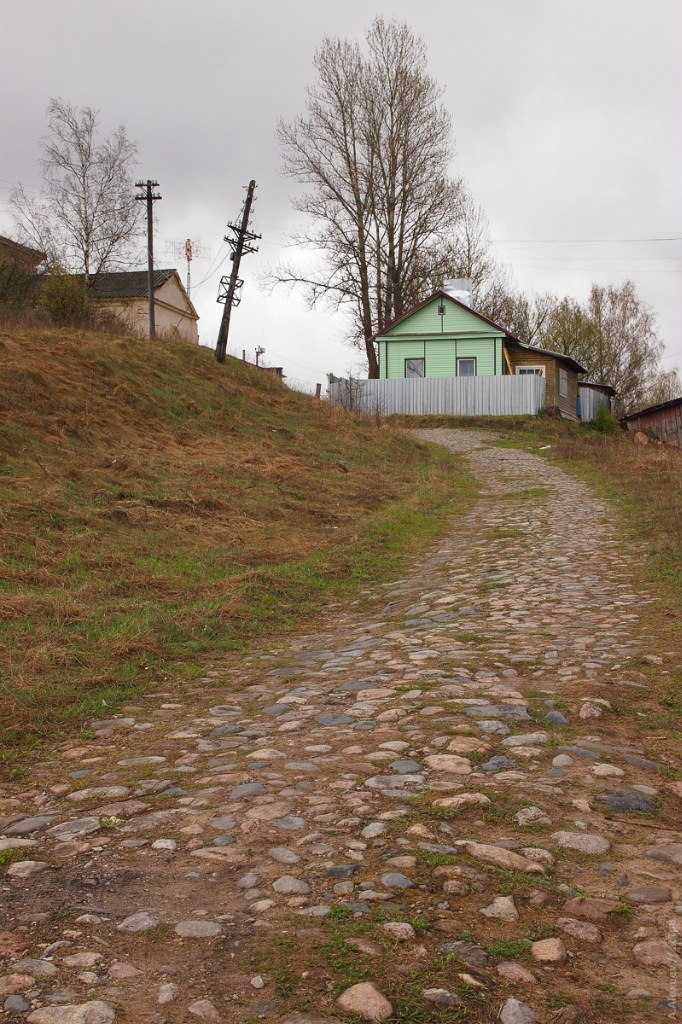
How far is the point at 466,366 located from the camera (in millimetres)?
36562

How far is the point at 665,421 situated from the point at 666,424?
213 mm

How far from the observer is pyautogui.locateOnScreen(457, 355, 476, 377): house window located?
36.4 meters

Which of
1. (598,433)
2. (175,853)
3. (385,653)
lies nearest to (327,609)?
(385,653)

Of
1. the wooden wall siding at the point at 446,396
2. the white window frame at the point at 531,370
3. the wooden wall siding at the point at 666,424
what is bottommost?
the wooden wall siding at the point at 666,424

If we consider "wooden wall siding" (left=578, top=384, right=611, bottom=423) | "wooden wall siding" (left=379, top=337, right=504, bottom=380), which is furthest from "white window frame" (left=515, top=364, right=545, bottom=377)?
"wooden wall siding" (left=578, top=384, right=611, bottom=423)

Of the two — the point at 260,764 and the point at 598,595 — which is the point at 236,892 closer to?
the point at 260,764

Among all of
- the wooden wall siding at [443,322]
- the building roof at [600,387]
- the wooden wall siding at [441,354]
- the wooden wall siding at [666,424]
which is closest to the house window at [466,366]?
the wooden wall siding at [441,354]

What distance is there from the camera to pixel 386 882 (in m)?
2.90

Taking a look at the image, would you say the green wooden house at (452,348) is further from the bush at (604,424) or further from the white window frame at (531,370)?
the bush at (604,424)

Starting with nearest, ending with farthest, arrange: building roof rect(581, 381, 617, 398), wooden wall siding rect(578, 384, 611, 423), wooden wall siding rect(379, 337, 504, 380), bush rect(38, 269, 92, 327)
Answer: bush rect(38, 269, 92, 327)
wooden wall siding rect(379, 337, 504, 380)
wooden wall siding rect(578, 384, 611, 423)
building roof rect(581, 381, 617, 398)

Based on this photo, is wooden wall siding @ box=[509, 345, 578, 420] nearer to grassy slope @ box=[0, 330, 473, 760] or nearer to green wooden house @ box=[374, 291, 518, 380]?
green wooden house @ box=[374, 291, 518, 380]

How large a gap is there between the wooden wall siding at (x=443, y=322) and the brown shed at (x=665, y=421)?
7.47 m

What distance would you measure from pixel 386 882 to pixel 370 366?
3785 centimetres

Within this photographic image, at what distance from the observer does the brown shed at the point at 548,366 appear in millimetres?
36938
